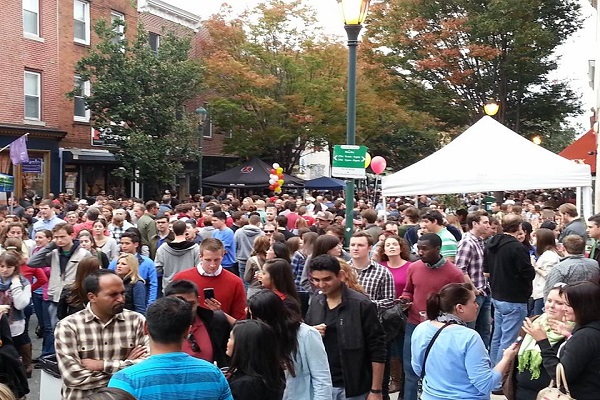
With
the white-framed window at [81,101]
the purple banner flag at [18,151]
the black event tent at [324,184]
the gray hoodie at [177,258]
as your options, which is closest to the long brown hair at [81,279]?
the gray hoodie at [177,258]

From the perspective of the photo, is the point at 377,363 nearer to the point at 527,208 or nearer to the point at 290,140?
the point at 527,208

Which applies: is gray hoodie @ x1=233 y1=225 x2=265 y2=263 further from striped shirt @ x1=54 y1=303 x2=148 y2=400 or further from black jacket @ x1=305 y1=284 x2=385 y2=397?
striped shirt @ x1=54 y1=303 x2=148 y2=400

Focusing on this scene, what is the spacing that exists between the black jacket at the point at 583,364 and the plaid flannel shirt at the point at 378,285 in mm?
2760

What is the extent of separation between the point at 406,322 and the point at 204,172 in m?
29.6

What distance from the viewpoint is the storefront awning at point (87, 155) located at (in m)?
25.9

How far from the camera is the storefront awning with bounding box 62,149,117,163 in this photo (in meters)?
25.9

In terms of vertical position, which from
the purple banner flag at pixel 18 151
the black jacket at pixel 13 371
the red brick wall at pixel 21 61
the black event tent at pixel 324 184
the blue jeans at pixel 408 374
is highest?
the red brick wall at pixel 21 61

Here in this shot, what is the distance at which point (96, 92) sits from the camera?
958 inches

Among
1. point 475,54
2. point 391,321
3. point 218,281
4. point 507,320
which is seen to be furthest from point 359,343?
point 475,54

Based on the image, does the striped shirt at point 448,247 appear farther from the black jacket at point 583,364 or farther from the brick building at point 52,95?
the brick building at point 52,95

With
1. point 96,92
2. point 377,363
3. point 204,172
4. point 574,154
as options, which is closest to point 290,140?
point 204,172

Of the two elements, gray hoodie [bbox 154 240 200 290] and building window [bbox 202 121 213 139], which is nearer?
gray hoodie [bbox 154 240 200 290]

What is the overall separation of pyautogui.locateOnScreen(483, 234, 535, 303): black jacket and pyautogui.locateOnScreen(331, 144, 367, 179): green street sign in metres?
1.98

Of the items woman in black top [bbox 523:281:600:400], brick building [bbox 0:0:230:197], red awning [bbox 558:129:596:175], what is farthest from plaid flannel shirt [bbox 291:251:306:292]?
brick building [bbox 0:0:230:197]
